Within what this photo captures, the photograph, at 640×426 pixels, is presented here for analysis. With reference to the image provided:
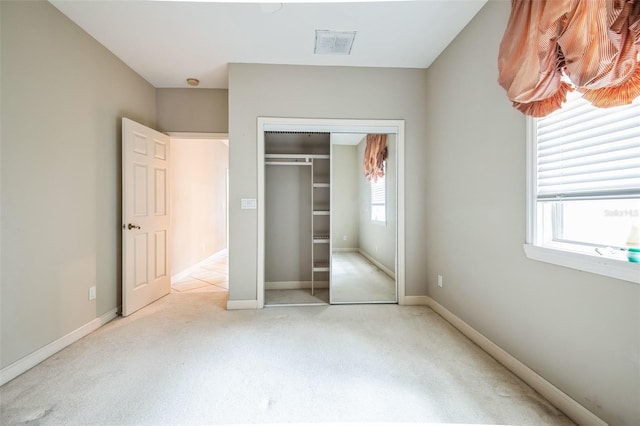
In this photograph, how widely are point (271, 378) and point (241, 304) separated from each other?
135cm

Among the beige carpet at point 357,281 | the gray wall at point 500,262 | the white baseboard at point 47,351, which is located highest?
the gray wall at point 500,262

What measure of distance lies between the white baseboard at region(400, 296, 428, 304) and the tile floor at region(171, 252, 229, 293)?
2.42 metres

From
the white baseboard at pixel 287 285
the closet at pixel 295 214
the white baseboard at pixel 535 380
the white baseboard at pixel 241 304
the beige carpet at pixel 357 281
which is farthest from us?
the white baseboard at pixel 287 285

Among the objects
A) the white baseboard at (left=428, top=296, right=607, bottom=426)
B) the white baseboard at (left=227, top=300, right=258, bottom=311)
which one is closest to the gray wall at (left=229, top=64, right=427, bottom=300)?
the white baseboard at (left=227, top=300, right=258, bottom=311)

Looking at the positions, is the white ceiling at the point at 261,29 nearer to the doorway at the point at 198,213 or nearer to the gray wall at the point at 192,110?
the gray wall at the point at 192,110

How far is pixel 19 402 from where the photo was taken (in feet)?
5.18

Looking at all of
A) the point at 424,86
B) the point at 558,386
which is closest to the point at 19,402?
the point at 558,386

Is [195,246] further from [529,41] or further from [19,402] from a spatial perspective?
[529,41]

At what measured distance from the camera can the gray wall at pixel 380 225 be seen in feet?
10.8

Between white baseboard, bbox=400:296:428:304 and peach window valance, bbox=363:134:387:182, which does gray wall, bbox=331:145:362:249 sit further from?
white baseboard, bbox=400:296:428:304

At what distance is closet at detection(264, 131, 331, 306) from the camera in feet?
11.8

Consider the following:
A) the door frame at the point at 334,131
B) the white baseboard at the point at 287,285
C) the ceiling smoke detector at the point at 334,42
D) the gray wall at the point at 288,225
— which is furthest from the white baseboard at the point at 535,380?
the ceiling smoke detector at the point at 334,42

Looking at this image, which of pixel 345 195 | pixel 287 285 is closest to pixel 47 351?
pixel 287 285

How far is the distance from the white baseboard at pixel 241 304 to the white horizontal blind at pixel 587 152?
2757 mm
